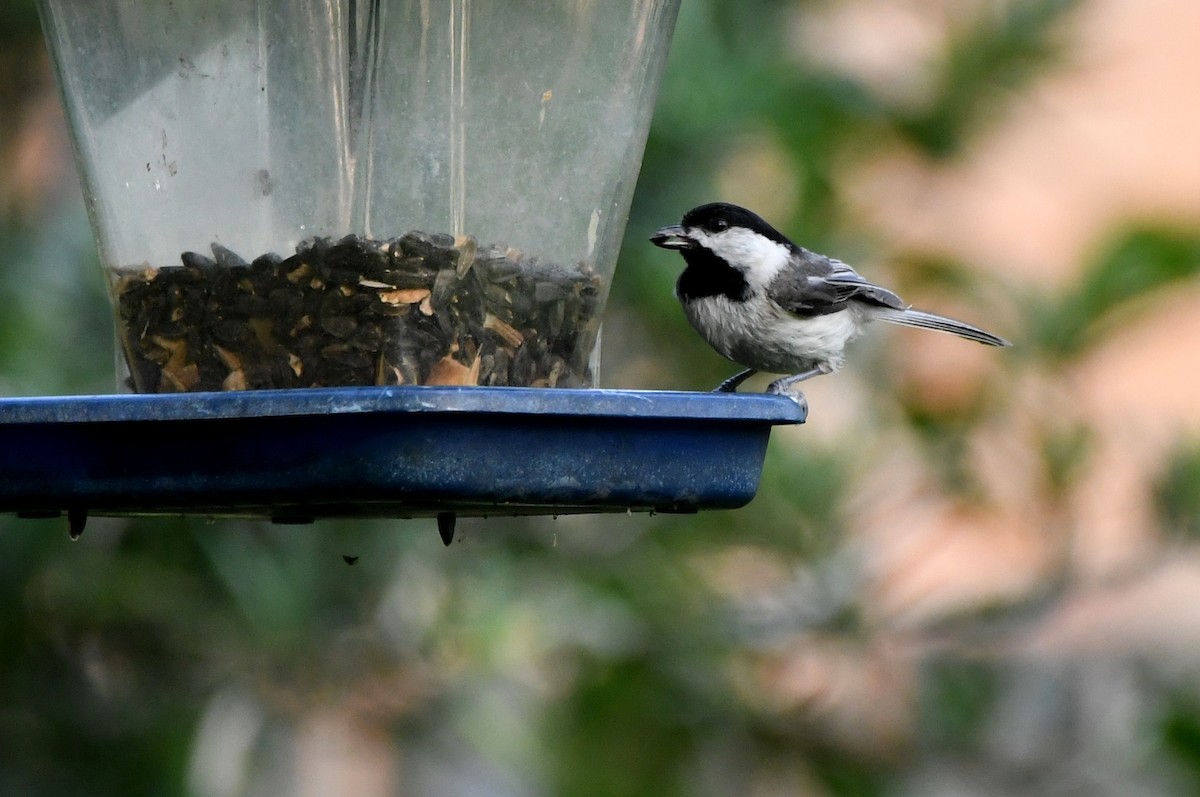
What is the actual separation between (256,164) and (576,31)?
0.58 m

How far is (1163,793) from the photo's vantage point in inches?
165

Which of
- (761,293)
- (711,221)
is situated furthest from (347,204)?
(761,293)

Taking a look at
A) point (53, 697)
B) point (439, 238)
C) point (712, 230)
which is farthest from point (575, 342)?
point (53, 697)

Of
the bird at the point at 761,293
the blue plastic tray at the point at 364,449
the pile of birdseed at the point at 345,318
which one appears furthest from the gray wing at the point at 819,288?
the blue plastic tray at the point at 364,449

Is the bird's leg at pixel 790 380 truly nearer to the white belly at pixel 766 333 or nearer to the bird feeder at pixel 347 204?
the white belly at pixel 766 333

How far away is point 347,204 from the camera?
232cm

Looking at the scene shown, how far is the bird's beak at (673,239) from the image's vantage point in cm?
322

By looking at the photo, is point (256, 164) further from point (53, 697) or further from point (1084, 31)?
point (1084, 31)

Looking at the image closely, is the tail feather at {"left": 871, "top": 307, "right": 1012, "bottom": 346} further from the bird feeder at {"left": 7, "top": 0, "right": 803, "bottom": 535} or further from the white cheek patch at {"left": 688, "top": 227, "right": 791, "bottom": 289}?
the bird feeder at {"left": 7, "top": 0, "right": 803, "bottom": 535}

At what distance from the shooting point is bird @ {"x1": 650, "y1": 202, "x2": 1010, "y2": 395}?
11.2ft

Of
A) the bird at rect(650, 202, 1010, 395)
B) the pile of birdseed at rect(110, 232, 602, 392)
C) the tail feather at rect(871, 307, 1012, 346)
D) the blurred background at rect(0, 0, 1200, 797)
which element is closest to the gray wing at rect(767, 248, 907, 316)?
the bird at rect(650, 202, 1010, 395)

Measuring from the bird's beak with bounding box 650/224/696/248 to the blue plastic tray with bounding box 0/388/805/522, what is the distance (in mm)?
1097

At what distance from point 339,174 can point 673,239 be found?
44.5 inches

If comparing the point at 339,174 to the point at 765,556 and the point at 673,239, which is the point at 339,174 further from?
the point at 765,556
